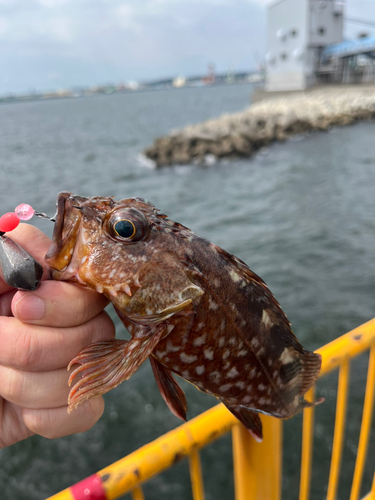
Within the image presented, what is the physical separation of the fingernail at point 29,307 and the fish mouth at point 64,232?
137 mm

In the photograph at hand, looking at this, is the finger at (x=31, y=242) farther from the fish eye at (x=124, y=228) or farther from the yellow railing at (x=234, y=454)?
the yellow railing at (x=234, y=454)

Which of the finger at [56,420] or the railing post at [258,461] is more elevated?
the finger at [56,420]

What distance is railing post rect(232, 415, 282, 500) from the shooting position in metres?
2.00

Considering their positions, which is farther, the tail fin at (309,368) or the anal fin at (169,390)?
the tail fin at (309,368)

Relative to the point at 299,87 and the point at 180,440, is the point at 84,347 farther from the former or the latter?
the point at 299,87

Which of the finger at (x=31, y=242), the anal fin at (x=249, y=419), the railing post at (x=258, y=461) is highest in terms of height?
the finger at (x=31, y=242)

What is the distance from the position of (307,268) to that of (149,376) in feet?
19.6

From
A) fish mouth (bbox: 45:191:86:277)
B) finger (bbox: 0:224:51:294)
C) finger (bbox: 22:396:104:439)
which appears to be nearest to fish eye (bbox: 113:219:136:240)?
fish mouth (bbox: 45:191:86:277)

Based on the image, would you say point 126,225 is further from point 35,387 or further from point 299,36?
point 299,36

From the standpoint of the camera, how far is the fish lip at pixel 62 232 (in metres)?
1.24

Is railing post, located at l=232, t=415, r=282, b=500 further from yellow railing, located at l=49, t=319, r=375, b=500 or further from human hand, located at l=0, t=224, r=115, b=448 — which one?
human hand, located at l=0, t=224, r=115, b=448

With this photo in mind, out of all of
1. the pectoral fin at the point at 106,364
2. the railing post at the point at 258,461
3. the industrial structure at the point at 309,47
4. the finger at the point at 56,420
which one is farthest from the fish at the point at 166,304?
the industrial structure at the point at 309,47

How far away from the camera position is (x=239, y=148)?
28.8 m

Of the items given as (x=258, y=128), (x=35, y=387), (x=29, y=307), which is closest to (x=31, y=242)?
(x=29, y=307)
